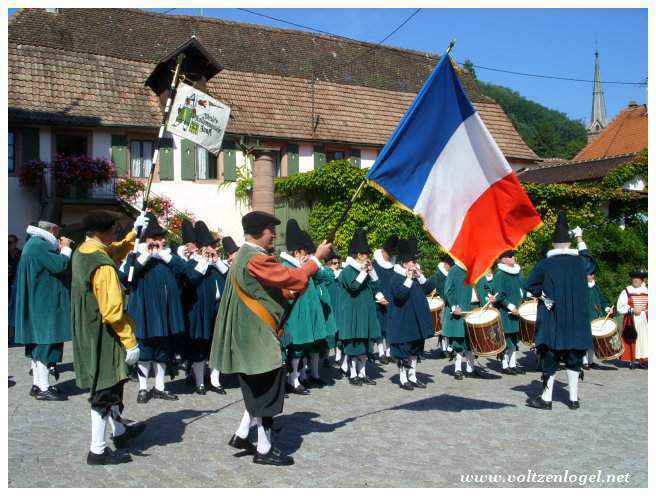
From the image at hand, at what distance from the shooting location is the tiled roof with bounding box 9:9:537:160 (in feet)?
73.7

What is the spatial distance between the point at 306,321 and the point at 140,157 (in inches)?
634

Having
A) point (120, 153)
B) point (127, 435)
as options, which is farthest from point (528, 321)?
point (120, 153)

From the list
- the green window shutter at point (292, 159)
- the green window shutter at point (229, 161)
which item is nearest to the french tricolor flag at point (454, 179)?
the green window shutter at point (229, 161)

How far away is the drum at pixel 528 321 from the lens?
35.3 feet

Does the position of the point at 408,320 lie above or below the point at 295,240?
below

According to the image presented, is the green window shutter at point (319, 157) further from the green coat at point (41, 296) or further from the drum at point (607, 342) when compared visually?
the green coat at point (41, 296)

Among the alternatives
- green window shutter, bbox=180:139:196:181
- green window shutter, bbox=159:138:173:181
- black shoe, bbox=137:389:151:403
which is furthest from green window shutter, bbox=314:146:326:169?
black shoe, bbox=137:389:151:403

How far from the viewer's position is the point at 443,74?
7102 millimetres

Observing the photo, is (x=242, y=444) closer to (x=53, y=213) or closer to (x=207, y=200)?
(x=53, y=213)

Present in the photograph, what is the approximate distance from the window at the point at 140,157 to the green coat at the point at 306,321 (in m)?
15.5

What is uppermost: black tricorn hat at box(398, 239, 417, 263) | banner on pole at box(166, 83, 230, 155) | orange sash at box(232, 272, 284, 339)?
banner on pole at box(166, 83, 230, 155)

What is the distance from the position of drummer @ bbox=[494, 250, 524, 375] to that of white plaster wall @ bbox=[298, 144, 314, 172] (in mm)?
15107

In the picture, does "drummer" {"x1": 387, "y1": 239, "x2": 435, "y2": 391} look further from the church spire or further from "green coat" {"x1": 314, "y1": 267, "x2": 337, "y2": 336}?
the church spire

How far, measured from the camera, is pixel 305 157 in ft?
85.7
